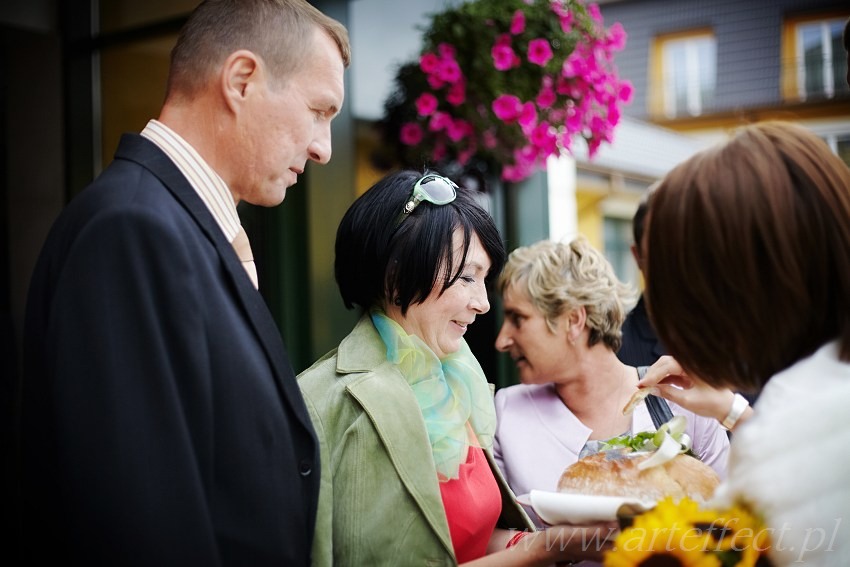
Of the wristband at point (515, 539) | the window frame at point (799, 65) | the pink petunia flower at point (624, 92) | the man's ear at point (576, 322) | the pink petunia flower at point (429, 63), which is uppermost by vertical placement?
the window frame at point (799, 65)

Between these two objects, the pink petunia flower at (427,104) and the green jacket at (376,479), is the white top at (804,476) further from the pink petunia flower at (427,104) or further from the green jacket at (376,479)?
the pink petunia flower at (427,104)

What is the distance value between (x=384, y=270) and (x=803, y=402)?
103 cm

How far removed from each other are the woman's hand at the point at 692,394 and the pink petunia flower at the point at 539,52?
1678mm

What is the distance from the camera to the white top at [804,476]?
1133 millimetres

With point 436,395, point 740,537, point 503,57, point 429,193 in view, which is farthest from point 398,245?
point 503,57

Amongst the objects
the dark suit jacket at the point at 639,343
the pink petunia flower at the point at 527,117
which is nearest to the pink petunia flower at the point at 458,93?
the pink petunia flower at the point at 527,117

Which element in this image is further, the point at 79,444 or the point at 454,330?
the point at 454,330

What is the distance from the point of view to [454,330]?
200 centimetres

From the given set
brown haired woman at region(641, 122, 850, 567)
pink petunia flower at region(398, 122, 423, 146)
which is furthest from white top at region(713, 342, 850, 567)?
pink petunia flower at region(398, 122, 423, 146)

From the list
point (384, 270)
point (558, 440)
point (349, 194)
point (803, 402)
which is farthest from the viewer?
point (349, 194)

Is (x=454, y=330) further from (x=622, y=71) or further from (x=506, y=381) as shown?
(x=622, y=71)

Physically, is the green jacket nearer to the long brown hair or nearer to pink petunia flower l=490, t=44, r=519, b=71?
Answer: the long brown hair

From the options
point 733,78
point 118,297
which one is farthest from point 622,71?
point 118,297

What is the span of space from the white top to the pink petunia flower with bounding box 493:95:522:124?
2.28 metres
